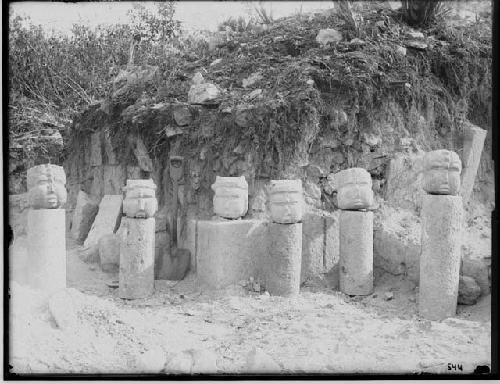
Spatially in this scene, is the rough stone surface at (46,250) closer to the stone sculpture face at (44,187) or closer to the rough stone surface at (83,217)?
the stone sculpture face at (44,187)

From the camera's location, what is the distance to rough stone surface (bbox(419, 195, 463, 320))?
599cm

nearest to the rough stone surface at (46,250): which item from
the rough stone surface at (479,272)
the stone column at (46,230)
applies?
the stone column at (46,230)

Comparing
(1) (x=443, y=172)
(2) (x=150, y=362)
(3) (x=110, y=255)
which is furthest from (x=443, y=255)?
(3) (x=110, y=255)

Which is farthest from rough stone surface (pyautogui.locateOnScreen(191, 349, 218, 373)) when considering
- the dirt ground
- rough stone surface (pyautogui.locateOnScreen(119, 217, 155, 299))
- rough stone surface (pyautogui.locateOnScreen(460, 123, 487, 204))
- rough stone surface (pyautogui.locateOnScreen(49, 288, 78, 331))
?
rough stone surface (pyautogui.locateOnScreen(460, 123, 487, 204))

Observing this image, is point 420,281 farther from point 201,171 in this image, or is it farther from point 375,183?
point 201,171

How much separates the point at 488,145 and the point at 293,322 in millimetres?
3904

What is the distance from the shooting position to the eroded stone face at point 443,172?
5977 mm

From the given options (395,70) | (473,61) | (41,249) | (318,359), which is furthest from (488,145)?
(41,249)

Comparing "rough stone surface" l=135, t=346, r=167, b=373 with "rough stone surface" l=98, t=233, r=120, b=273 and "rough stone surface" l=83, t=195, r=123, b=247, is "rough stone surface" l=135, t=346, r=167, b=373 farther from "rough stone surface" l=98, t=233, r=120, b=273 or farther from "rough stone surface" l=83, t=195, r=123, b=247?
"rough stone surface" l=83, t=195, r=123, b=247

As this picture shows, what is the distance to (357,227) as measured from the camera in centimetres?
657

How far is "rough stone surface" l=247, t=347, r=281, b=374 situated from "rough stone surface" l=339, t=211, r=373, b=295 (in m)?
1.79

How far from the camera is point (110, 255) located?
7164 mm

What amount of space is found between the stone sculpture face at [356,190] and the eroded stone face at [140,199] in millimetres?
2150

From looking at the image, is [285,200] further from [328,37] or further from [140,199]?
[328,37]
